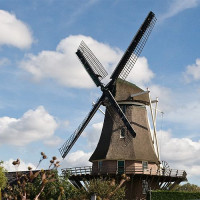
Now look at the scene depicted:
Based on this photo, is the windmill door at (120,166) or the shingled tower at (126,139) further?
the shingled tower at (126,139)

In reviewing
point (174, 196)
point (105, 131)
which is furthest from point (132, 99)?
point (174, 196)

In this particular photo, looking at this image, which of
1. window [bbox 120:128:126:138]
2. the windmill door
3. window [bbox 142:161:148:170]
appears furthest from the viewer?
window [bbox 120:128:126:138]

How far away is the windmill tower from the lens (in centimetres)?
2817

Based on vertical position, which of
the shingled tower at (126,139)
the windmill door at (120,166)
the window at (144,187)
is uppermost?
the shingled tower at (126,139)

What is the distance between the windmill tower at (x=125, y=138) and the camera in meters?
28.2

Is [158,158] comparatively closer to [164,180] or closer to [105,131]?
[164,180]

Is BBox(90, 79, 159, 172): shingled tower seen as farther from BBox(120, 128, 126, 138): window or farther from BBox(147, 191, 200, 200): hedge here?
BBox(147, 191, 200, 200): hedge

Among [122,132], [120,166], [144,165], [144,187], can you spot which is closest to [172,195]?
[144,187]

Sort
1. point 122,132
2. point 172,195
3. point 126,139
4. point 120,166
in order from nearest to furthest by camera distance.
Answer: point 172,195 → point 120,166 → point 126,139 → point 122,132

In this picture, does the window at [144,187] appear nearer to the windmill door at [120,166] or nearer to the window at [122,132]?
the windmill door at [120,166]

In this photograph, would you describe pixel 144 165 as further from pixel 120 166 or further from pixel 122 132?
pixel 122 132

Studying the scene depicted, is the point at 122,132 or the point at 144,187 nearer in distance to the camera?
the point at 144,187

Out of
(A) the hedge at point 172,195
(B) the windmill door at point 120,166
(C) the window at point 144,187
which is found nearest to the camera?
(A) the hedge at point 172,195

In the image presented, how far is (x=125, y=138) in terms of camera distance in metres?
29.0
